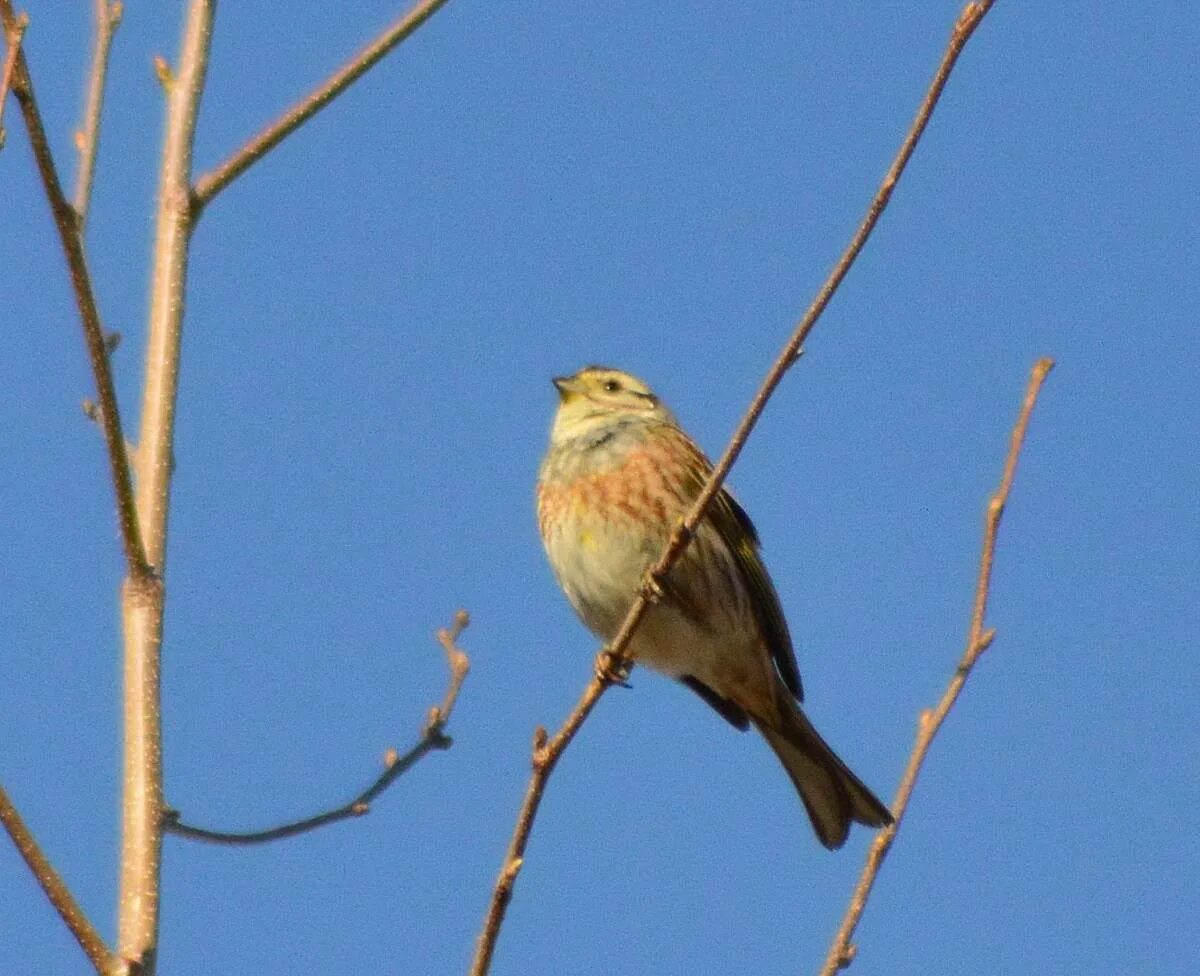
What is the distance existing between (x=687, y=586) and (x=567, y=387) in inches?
66.4

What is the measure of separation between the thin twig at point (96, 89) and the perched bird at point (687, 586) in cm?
396

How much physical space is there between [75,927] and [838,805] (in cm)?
564

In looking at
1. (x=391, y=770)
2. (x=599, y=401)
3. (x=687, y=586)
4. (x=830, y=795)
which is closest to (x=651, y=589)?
(x=391, y=770)

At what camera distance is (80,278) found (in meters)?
3.34

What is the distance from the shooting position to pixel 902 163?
362cm

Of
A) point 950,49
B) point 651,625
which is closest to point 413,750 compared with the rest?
point 950,49

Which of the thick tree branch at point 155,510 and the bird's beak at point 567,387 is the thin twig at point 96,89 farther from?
the bird's beak at point 567,387

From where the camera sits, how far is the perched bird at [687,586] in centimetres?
824

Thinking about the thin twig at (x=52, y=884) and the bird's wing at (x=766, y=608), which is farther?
the bird's wing at (x=766, y=608)

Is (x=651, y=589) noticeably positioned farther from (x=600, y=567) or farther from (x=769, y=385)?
(x=600, y=567)

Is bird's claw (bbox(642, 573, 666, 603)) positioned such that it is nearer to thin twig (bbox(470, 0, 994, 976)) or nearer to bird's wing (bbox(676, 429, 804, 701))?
thin twig (bbox(470, 0, 994, 976))

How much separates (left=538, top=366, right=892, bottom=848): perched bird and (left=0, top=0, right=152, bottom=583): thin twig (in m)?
4.61

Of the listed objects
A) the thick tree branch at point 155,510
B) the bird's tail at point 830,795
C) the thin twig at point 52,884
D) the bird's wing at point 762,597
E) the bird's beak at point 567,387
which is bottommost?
the thin twig at point 52,884

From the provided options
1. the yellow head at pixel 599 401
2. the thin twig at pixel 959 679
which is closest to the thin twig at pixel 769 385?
the thin twig at pixel 959 679
